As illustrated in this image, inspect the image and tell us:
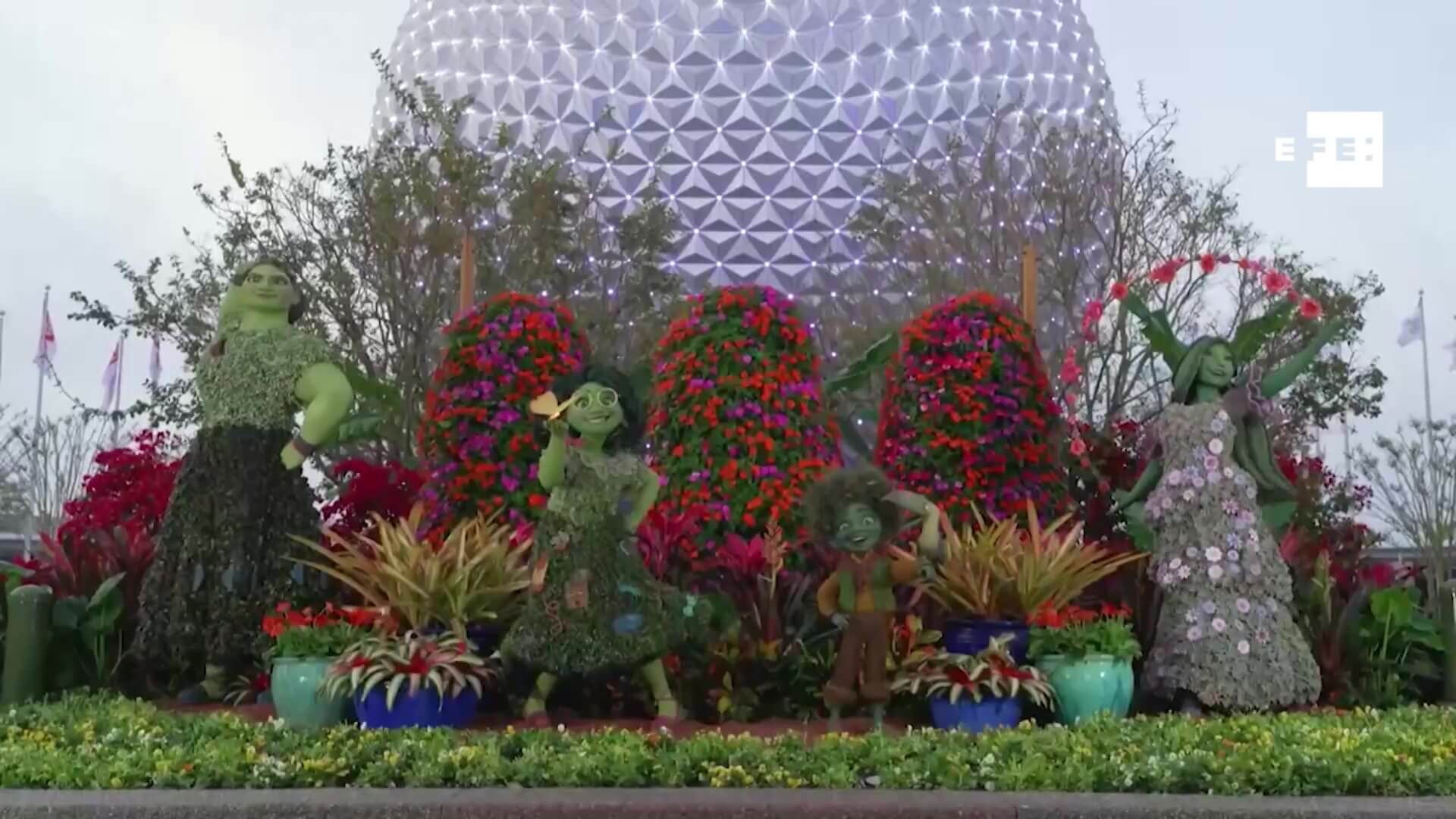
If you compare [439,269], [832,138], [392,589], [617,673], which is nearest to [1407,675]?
[617,673]

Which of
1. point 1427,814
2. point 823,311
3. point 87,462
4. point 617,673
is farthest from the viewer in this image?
point 87,462

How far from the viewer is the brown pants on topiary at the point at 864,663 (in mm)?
5734

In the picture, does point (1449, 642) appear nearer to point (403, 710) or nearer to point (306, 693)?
point (403, 710)

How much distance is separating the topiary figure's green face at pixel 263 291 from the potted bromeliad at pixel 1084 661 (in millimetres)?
4440

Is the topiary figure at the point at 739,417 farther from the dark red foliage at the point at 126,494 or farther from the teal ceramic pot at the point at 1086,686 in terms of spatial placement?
the dark red foliage at the point at 126,494

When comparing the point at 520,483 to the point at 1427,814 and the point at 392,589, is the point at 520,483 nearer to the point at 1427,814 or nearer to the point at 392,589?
the point at 392,589

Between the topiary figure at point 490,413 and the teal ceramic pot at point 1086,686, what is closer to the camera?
the teal ceramic pot at point 1086,686

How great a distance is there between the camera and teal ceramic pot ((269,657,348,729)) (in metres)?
5.83

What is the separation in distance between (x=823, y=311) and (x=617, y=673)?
12790 mm

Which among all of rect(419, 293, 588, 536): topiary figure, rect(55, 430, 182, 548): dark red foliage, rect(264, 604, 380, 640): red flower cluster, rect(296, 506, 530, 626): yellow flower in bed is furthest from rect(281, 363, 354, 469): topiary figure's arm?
rect(55, 430, 182, 548): dark red foliage

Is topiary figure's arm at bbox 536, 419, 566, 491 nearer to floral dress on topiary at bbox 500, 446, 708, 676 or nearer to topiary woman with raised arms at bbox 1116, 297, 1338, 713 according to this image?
floral dress on topiary at bbox 500, 446, 708, 676

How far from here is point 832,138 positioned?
772 inches

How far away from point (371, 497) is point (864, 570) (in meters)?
3.62

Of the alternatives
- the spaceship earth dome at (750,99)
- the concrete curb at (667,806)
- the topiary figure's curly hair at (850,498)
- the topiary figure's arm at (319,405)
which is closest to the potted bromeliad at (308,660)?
the topiary figure's arm at (319,405)
